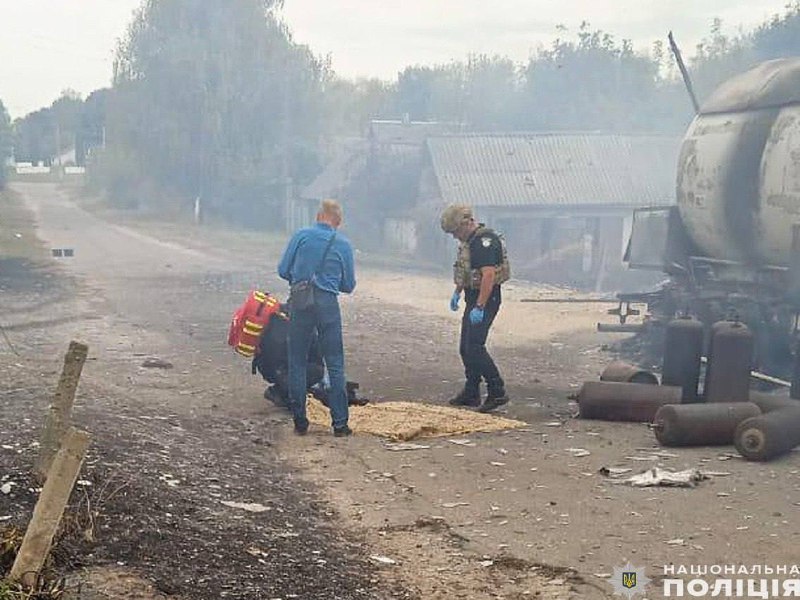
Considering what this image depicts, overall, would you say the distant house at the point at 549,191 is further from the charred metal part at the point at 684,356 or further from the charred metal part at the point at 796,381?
the charred metal part at the point at 796,381

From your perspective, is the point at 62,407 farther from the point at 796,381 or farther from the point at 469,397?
the point at 796,381

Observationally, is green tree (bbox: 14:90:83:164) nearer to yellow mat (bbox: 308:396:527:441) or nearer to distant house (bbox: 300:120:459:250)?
distant house (bbox: 300:120:459:250)

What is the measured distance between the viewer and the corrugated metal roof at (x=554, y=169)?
34.1 meters

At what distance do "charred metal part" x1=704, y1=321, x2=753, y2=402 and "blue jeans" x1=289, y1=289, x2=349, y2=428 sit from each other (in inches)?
112

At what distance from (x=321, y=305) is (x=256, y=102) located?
3955 cm

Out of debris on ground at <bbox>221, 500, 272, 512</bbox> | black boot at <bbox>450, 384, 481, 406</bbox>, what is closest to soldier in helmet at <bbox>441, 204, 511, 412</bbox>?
black boot at <bbox>450, 384, 481, 406</bbox>

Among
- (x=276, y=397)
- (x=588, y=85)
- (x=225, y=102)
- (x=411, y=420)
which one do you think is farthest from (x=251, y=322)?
(x=588, y=85)

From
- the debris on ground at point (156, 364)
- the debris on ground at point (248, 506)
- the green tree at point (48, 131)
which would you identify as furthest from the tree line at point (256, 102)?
the green tree at point (48, 131)

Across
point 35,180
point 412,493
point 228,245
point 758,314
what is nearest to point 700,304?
point 758,314

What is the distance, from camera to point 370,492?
6.23m

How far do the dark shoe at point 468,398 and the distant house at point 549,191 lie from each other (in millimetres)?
21668

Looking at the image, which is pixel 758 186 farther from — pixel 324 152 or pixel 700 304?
pixel 324 152

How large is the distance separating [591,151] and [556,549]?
33568 mm

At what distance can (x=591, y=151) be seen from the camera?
37.4 metres
